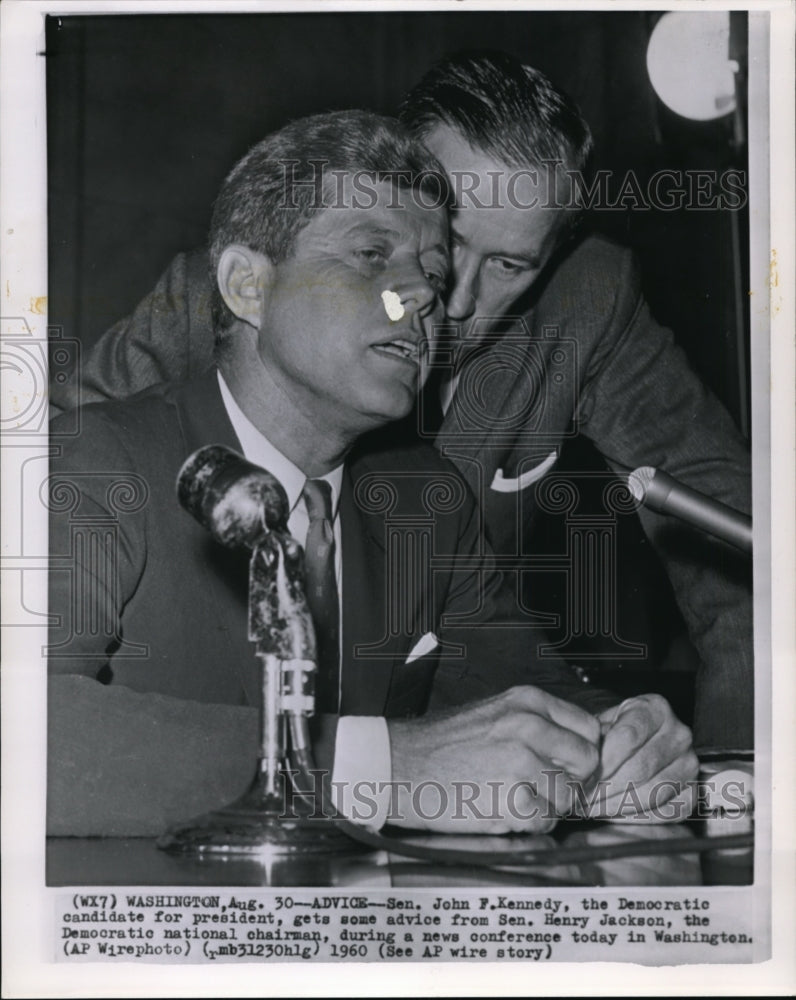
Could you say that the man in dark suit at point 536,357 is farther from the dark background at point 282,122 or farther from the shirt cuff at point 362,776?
the shirt cuff at point 362,776

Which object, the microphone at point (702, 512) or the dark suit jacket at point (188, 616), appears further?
the microphone at point (702, 512)

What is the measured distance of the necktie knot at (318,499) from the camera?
1.60 m

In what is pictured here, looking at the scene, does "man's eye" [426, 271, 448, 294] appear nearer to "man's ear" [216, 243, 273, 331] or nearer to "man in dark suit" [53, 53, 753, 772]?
"man in dark suit" [53, 53, 753, 772]

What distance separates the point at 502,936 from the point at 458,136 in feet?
A: 3.29

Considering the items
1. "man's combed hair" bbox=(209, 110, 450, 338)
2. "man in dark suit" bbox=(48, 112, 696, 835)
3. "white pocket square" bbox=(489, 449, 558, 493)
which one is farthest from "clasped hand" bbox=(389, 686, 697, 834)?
"man's combed hair" bbox=(209, 110, 450, 338)

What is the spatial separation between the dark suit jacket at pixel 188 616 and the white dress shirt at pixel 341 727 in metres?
0.01

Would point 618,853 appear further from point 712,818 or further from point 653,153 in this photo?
point 653,153

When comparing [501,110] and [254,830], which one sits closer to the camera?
[254,830]

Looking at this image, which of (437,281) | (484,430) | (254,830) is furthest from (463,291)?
(254,830)

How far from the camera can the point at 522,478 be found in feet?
5.38

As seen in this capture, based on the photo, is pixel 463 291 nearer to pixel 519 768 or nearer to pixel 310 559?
pixel 310 559

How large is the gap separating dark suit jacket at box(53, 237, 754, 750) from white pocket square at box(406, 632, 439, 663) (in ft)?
0.45

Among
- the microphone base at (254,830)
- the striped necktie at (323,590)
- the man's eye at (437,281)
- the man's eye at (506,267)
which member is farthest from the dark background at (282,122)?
the microphone base at (254,830)

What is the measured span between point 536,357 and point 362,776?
57cm
